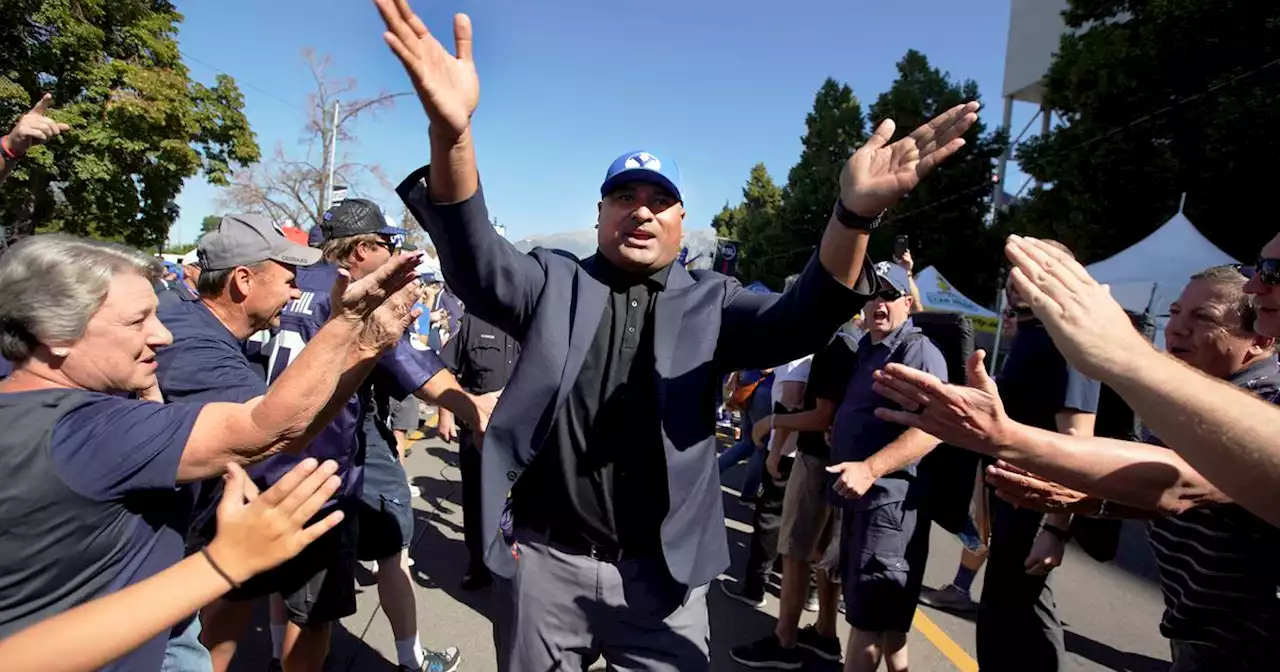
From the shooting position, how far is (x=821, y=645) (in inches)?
144

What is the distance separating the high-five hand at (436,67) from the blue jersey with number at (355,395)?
1.37 m

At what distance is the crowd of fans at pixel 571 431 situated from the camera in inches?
49.8

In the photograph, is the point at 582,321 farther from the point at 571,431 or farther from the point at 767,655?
the point at 767,655

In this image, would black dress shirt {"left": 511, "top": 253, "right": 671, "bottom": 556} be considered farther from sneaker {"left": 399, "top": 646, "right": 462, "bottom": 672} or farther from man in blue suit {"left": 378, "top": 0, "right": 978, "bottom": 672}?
sneaker {"left": 399, "top": 646, "right": 462, "bottom": 672}

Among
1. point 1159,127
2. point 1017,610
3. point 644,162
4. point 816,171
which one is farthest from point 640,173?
point 816,171

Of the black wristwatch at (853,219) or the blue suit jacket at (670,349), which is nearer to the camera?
the black wristwatch at (853,219)

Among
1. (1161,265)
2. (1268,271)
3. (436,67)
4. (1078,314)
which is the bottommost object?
(1078,314)

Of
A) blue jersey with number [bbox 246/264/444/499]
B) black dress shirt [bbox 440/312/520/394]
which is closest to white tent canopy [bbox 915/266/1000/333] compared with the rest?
black dress shirt [bbox 440/312/520/394]

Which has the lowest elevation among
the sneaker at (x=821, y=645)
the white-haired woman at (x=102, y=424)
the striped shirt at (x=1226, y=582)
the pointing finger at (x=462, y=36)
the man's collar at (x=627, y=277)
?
the sneaker at (x=821, y=645)

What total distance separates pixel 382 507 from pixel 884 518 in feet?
7.39

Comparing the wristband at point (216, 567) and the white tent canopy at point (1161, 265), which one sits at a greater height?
the white tent canopy at point (1161, 265)

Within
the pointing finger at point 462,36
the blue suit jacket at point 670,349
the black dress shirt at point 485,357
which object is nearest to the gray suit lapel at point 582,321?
the blue suit jacket at point 670,349

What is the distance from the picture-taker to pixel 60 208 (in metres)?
17.6

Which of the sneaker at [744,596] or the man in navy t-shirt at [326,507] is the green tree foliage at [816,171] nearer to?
the sneaker at [744,596]
